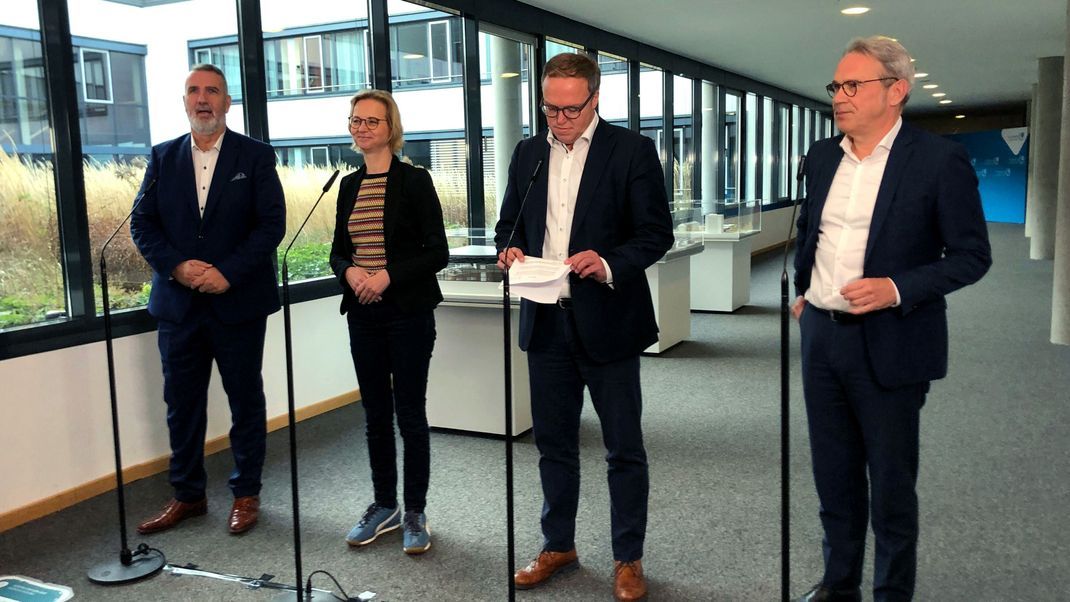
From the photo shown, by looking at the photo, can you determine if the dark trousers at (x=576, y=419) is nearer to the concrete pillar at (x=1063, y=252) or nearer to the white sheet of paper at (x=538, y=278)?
the white sheet of paper at (x=538, y=278)

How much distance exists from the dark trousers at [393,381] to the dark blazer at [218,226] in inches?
23.0

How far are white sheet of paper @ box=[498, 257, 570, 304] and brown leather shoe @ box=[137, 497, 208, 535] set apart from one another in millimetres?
1879

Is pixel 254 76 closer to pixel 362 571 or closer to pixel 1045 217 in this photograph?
pixel 362 571

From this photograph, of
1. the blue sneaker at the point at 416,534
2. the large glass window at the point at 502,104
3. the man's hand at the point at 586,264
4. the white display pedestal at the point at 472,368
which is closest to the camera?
the man's hand at the point at 586,264

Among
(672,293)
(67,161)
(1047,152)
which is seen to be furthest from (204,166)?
(1047,152)

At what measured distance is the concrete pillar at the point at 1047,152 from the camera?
10938mm

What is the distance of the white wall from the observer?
11.3 feet

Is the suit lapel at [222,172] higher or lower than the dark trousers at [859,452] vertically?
higher

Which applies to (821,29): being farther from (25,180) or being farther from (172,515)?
(172,515)

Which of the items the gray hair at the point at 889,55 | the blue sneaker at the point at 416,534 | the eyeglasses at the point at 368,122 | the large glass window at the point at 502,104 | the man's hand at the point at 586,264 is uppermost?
the large glass window at the point at 502,104

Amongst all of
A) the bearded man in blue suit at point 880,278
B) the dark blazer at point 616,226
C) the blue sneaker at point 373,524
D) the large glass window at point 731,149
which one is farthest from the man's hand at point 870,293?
the large glass window at point 731,149

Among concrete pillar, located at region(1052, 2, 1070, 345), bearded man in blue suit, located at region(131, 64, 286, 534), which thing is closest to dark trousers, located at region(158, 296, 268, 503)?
bearded man in blue suit, located at region(131, 64, 286, 534)

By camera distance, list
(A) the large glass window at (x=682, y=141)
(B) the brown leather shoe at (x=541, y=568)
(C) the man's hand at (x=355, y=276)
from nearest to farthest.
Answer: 1. (B) the brown leather shoe at (x=541, y=568)
2. (C) the man's hand at (x=355, y=276)
3. (A) the large glass window at (x=682, y=141)

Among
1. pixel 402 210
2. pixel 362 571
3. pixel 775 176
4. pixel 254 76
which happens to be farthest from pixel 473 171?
pixel 775 176
